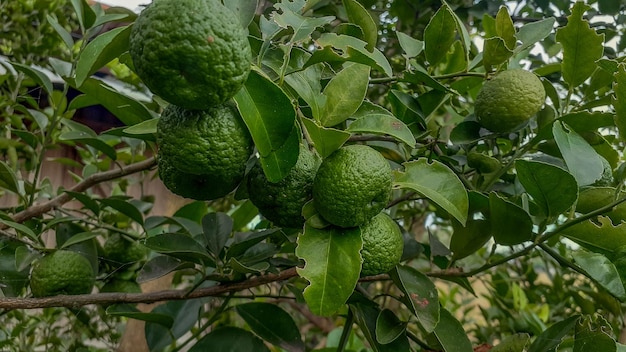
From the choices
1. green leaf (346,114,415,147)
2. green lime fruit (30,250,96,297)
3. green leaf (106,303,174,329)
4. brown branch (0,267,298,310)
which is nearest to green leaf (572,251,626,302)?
green leaf (346,114,415,147)

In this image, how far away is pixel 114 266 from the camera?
1095mm

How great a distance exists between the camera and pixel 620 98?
0.66m

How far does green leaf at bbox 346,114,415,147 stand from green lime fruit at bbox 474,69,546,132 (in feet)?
0.61

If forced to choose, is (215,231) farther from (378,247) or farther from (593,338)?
(593,338)

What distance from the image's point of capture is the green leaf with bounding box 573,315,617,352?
64 cm

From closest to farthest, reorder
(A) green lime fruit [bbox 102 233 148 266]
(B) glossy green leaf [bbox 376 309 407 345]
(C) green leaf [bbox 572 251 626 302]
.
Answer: (C) green leaf [bbox 572 251 626 302]
(B) glossy green leaf [bbox 376 309 407 345]
(A) green lime fruit [bbox 102 233 148 266]

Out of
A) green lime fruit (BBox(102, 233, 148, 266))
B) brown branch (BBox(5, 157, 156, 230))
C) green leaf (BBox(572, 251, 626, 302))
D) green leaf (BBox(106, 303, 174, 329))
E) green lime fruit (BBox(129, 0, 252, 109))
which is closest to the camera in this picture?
green lime fruit (BBox(129, 0, 252, 109))

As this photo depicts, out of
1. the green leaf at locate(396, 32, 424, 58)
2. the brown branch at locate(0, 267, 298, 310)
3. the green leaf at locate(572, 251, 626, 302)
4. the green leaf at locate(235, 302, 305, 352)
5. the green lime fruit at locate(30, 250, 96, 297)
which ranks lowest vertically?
the green leaf at locate(235, 302, 305, 352)

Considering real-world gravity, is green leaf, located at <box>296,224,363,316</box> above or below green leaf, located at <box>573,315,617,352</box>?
above

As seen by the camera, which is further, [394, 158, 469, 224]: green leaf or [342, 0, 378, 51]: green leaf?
[342, 0, 378, 51]: green leaf

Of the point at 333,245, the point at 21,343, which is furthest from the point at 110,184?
the point at 333,245

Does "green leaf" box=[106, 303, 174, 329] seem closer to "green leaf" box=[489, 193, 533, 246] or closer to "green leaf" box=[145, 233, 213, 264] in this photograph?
"green leaf" box=[145, 233, 213, 264]

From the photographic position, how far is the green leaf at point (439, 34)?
806mm

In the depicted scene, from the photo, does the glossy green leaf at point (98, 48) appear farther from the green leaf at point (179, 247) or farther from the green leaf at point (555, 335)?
the green leaf at point (555, 335)
